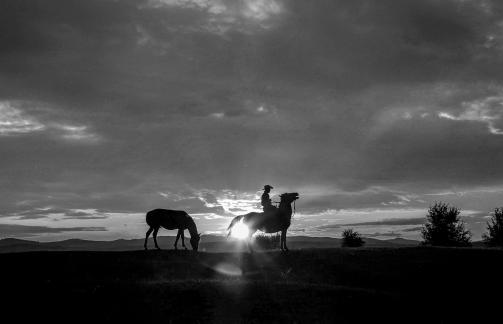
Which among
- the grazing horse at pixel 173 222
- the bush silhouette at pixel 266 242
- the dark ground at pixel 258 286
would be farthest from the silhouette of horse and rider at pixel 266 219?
the bush silhouette at pixel 266 242

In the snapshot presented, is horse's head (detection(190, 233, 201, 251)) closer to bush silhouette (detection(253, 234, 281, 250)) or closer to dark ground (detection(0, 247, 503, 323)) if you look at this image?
dark ground (detection(0, 247, 503, 323))

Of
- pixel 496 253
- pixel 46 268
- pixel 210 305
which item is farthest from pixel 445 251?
pixel 46 268

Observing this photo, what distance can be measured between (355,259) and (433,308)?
923 centimetres

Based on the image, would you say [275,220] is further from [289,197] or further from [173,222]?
[173,222]

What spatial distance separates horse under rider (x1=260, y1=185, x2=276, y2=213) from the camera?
3244cm

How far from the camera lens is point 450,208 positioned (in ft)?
237

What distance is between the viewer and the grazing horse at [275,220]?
105 ft

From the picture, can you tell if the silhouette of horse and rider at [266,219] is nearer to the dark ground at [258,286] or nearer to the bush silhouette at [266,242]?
the dark ground at [258,286]

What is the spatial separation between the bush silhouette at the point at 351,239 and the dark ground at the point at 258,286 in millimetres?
30883

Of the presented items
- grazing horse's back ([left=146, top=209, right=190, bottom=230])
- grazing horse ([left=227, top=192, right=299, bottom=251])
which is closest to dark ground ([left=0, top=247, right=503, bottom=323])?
grazing horse ([left=227, top=192, right=299, bottom=251])

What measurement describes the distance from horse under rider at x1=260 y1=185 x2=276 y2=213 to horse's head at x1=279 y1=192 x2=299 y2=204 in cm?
87

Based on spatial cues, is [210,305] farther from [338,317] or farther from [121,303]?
[338,317]

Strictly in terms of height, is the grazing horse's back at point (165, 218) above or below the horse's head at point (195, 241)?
above

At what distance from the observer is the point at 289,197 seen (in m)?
32.7
